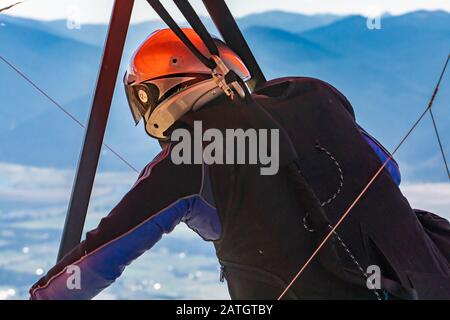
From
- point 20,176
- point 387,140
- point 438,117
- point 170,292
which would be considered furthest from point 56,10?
point 438,117

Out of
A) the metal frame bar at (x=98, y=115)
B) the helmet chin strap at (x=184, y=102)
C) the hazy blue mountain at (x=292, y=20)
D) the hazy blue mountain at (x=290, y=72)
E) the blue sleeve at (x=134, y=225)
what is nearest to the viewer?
the blue sleeve at (x=134, y=225)

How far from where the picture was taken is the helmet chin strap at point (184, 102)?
1.53m

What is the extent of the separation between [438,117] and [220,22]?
210 cm

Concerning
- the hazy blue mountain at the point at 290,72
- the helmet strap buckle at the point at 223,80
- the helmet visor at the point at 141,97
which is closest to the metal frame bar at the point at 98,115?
the helmet visor at the point at 141,97

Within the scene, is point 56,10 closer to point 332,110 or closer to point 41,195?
point 41,195

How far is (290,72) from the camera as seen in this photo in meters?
3.90

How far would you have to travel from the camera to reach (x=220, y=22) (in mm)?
2068

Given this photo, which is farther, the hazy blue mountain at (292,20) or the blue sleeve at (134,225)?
the hazy blue mountain at (292,20)

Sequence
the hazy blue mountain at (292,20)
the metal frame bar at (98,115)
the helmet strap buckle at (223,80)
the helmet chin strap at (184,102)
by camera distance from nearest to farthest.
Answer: the helmet strap buckle at (223,80) < the helmet chin strap at (184,102) < the metal frame bar at (98,115) < the hazy blue mountain at (292,20)

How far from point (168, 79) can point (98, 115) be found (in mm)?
687

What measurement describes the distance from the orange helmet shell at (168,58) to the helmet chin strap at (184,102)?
0.05 metres

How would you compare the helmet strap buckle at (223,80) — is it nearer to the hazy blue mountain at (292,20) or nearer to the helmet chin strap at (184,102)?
the helmet chin strap at (184,102)

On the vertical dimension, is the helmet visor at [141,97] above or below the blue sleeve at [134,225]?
above

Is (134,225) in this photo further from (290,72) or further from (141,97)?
(290,72)
